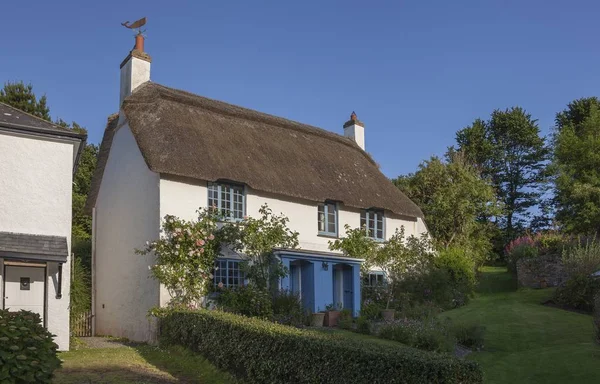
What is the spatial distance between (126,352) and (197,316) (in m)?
2.04

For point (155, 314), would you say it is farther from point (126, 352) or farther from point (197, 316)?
point (197, 316)

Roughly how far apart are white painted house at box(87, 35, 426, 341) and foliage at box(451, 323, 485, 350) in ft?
16.6

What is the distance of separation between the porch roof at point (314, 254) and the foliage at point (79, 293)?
6355 mm

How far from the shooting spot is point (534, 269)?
23.2 meters

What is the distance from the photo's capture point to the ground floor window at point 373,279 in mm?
21047

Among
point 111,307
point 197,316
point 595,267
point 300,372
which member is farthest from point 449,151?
point 300,372

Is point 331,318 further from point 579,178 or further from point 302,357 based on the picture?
point 579,178

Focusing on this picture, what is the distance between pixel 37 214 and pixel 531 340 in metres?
12.0

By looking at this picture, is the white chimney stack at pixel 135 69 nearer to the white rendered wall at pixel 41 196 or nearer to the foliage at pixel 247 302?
the white rendered wall at pixel 41 196

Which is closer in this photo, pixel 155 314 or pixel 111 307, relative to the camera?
pixel 155 314

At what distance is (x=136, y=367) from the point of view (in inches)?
467

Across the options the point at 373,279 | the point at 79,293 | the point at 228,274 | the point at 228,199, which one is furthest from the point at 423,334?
the point at 79,293

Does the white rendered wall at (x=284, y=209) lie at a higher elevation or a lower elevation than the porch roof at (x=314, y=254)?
higher

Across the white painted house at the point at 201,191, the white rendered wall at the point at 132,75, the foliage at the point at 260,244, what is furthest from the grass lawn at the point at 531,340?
the white rendered wall at the point at 132,75
